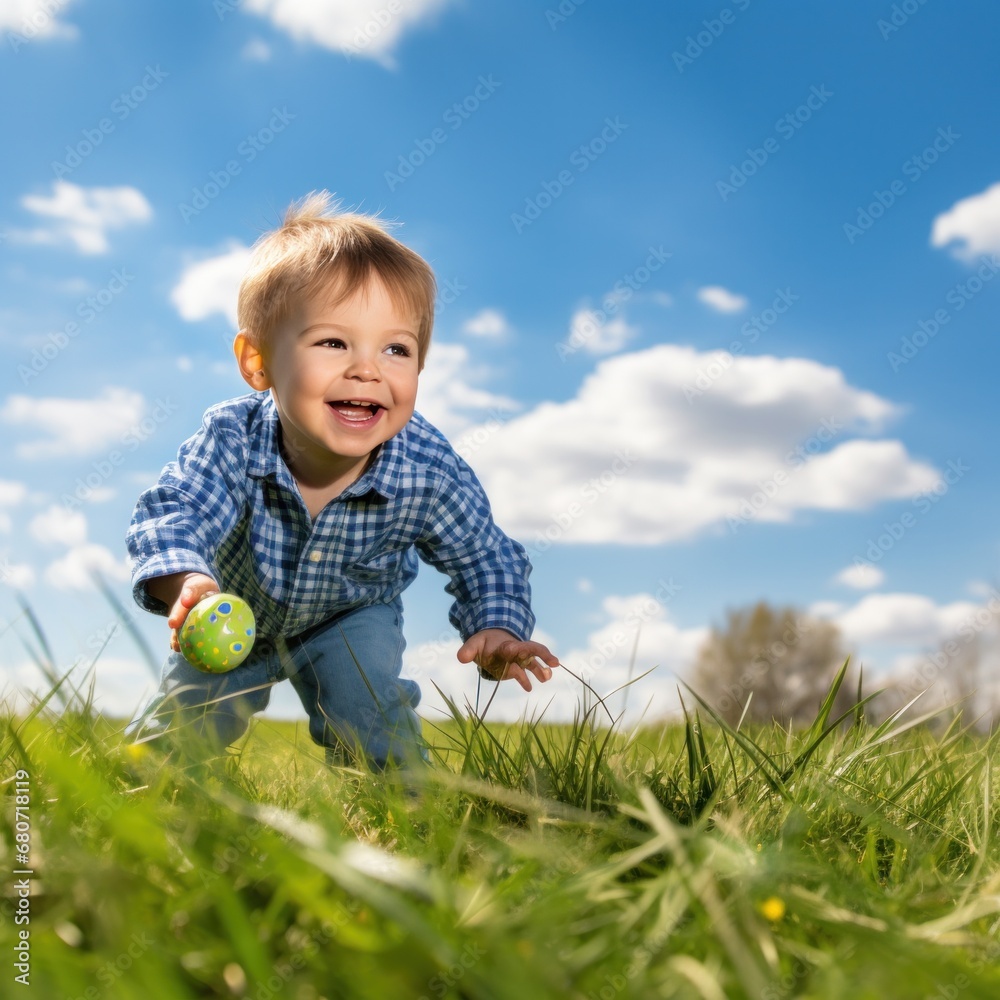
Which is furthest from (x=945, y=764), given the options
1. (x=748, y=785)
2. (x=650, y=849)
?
(x=650, y=849)

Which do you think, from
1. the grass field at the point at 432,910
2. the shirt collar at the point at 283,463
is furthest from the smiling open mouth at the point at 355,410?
the grass field at the point at 432,910

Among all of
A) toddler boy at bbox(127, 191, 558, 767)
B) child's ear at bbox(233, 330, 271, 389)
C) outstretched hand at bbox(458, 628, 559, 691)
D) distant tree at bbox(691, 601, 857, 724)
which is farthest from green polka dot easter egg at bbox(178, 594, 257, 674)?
distant tree at bbox(691, 601, 857, 724)

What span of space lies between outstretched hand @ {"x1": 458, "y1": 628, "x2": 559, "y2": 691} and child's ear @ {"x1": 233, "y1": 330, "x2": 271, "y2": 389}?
1.06m

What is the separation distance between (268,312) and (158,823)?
2.08 meters

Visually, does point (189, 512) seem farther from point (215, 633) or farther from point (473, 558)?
point (473, 558)

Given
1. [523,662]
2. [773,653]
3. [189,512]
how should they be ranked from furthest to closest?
[773,653] → [189,512] → [523,662]

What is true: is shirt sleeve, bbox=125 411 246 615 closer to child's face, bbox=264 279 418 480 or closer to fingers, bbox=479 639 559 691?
child's face, bbox=264 279 418 480

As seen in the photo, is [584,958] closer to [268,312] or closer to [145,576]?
[145,576]

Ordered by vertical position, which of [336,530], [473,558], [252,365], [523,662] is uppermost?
[252,365]

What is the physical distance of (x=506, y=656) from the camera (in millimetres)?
2527

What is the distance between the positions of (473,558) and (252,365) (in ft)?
3.01

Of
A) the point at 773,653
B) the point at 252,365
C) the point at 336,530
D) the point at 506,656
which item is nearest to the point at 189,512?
the point at 336,530

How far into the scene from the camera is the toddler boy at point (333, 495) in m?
2.79

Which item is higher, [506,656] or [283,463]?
[283,463]
